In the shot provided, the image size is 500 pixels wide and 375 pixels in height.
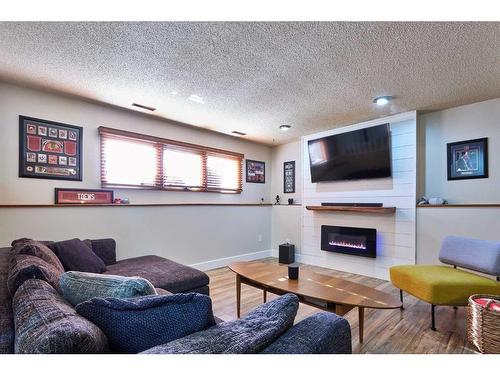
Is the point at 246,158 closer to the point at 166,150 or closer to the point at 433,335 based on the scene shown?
the point at 166,150

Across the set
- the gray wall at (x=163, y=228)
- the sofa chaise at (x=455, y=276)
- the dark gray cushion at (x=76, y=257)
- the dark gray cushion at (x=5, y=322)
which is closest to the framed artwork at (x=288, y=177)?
the gray wall at (x=163, y=228)

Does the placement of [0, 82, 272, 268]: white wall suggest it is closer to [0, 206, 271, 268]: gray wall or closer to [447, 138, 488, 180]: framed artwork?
[0, 206, 271, 268]: gray wall

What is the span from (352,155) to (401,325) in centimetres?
230

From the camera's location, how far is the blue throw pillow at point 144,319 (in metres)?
0.77

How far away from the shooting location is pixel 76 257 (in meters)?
2.15

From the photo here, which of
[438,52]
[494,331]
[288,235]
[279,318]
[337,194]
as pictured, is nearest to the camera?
[279,318]

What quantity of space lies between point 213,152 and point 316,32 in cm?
278

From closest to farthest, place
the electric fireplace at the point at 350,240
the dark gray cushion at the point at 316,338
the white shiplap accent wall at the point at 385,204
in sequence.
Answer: the dark gray cushion at the point at 316,338
the white shiplap accent wall at the point at 385,204
the electric fireplace at the point at 350,240

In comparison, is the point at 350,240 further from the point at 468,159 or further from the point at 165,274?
the point at 165,274

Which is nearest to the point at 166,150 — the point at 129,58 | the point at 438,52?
the point at 129,58

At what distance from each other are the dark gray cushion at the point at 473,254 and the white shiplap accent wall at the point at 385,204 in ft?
2.32

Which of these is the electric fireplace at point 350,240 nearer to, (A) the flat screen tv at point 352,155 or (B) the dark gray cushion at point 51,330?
(A) the flat screen tv at point 352,155

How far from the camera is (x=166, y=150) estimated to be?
3.72 metres

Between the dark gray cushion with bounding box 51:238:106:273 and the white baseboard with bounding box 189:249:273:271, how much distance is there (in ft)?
5.43
